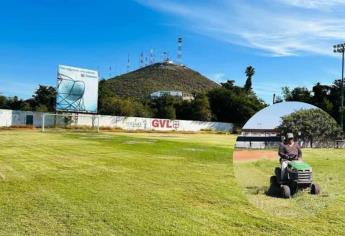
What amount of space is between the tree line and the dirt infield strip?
254 feet

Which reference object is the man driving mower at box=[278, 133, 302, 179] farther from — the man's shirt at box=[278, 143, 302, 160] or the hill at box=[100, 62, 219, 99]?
the hill at box=[100, 62, 219, 99]

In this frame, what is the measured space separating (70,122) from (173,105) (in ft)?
125

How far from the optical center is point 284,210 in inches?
160

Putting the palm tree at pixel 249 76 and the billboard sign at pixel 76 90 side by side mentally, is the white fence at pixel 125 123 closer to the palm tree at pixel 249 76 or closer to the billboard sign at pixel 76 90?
the billboard sign at pixel 76 90

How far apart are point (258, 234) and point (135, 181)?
5953 mm

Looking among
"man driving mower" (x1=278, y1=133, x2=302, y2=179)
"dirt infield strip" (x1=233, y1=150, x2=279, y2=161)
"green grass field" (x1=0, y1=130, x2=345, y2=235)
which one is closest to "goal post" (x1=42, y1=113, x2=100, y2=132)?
"green grass field" (x1=0, y1=130, x2=345, y2=235)

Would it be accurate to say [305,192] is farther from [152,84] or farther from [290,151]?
[152,84]

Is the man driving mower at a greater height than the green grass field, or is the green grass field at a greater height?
the man driving mower

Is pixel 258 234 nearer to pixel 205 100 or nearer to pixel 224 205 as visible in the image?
pixel 224 205

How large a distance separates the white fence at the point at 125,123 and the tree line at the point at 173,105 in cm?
530

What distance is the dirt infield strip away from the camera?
4.09 m

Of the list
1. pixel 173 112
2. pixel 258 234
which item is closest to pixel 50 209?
pixel 258 234

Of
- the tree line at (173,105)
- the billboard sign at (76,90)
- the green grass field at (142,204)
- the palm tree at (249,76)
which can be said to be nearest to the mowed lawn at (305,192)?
the green grass field at (142,204)

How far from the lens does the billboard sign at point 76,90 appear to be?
6050 cm
